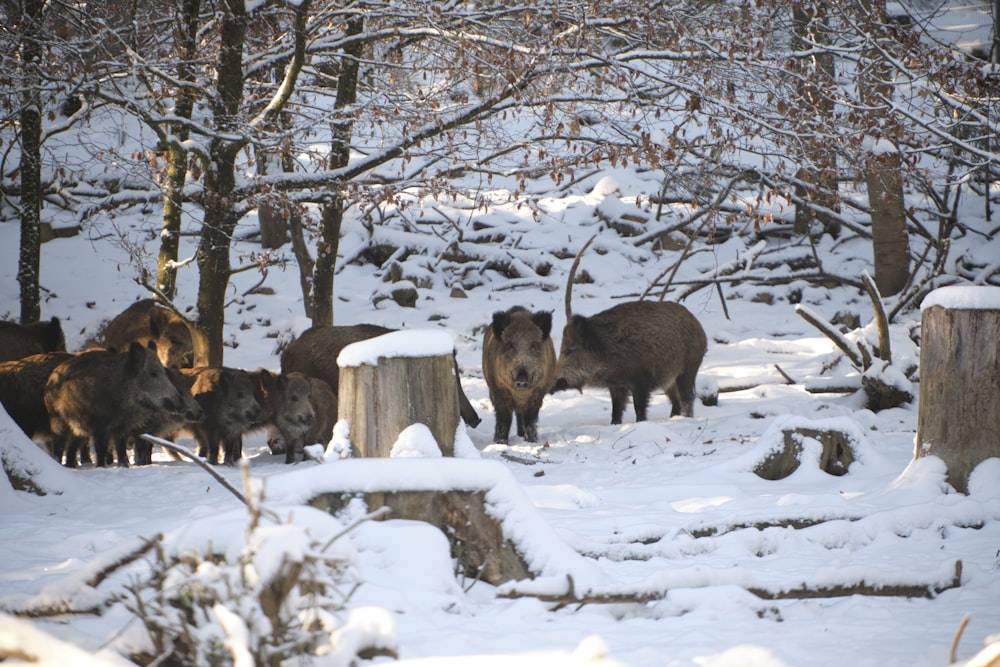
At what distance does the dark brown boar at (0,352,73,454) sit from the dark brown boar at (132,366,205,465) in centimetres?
71

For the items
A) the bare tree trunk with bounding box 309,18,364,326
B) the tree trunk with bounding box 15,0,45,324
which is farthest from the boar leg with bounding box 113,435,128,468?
the bare tree trunk with bounding box 309,18,364,326

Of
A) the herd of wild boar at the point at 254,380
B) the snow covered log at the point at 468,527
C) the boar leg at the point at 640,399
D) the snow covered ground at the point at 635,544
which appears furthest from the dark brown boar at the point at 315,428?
the snow covered log at the point at 468,527

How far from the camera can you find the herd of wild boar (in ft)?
27.6

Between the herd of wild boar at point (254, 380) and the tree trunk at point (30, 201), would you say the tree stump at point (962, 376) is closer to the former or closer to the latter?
the herd of wild boar at point (254, 380)

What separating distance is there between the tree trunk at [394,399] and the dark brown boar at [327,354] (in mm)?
4908

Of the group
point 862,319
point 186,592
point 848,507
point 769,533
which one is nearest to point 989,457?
point 848,507

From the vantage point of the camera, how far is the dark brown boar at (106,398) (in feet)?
27.1

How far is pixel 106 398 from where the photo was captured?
331 inches

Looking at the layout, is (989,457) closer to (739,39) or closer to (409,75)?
(739,39)

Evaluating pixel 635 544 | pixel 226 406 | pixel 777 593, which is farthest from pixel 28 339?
pixel 777 593

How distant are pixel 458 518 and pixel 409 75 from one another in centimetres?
755

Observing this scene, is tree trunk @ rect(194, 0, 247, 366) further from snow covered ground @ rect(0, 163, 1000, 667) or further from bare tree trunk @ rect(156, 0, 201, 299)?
snow covered ground @ rect(0, 163, 1000, 667)

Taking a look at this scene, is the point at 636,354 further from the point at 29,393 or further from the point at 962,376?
the point at 29,393

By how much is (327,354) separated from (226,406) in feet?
4.63
